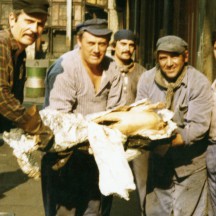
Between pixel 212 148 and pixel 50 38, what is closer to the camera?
pixel 212 148

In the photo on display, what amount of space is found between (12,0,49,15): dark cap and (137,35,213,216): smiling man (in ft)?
3.63

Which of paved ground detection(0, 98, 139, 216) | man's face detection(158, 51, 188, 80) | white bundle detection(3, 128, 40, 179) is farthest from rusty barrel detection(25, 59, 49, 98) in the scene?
white bundle detection(3, 128, 40, 179)

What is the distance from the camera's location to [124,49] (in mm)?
5410

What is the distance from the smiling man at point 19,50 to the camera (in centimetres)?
336

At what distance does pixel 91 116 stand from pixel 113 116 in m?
0.20

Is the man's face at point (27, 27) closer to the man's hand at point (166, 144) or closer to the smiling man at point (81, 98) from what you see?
the smiling man at point (81, 98)

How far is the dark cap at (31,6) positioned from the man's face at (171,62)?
112cm

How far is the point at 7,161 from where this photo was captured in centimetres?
808

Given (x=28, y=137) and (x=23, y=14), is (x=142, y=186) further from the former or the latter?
(x=23, y=14)

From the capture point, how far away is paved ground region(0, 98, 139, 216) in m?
5.70

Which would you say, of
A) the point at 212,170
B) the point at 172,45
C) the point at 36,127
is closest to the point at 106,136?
the point at 36,127

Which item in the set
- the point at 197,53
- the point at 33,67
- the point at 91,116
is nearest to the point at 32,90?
the point at 33,67

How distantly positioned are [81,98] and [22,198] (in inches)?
101

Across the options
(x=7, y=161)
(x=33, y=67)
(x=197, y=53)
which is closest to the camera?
(x=197, y=53)
